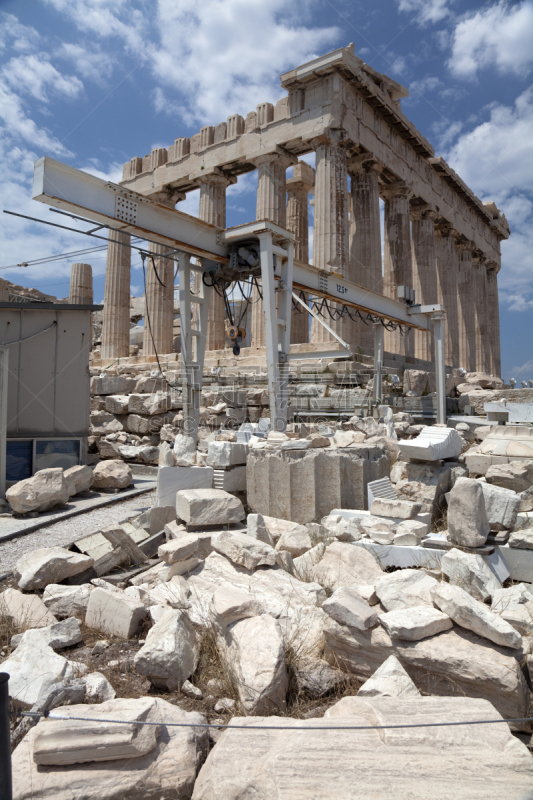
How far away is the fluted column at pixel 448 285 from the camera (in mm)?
27953

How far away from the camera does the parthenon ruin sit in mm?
18109

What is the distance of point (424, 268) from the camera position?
2544cm

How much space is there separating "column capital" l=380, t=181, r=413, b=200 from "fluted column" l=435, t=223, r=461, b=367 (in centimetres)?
→ 601

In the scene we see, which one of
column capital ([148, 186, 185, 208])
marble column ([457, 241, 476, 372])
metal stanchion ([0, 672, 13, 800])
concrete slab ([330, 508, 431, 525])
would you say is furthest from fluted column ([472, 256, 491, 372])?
metal stanchion ([0, 672, 13, 800])

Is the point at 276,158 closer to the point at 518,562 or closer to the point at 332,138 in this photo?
the point at 332,138

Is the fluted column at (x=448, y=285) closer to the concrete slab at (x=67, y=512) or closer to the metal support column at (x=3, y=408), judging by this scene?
the concrete slab at (x=67, y=512)

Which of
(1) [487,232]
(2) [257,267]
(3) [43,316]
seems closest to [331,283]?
(2) [257,267]

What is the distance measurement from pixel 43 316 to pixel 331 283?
21.3 ft

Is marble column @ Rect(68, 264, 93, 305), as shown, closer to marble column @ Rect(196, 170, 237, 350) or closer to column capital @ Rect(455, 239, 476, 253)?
marble column @ Rect(196, 170, 237, 350)

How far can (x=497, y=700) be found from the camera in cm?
266

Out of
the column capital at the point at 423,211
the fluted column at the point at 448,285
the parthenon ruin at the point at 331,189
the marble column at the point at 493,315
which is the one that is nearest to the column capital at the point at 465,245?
the fluted column at the point at 448,285

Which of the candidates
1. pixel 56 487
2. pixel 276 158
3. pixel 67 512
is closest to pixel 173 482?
pixel 67 512

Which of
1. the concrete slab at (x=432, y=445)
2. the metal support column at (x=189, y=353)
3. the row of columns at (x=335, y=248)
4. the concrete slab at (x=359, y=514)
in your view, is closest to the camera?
the concrete slab at (x=359, y=514)

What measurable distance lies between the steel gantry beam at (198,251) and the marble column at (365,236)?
855cm
